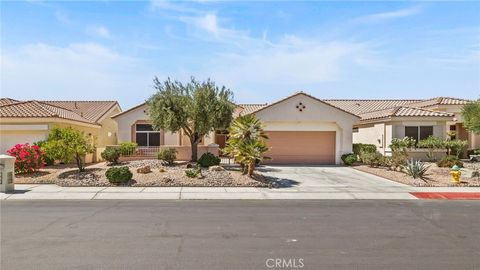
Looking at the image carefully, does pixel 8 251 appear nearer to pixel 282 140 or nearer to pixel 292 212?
pixel 292 212

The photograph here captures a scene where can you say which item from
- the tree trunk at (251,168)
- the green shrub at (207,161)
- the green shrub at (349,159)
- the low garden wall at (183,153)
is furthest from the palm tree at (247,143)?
the green shrub at (349,159)

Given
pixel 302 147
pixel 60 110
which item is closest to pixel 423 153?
pixel 302 147

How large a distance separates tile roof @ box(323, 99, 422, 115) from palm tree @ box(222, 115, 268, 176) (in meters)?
20.9

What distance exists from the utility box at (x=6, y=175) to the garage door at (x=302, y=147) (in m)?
15.6

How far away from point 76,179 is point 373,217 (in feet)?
39.9

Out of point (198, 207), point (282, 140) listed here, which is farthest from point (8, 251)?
point (282, 140)

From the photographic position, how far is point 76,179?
56.6 feet

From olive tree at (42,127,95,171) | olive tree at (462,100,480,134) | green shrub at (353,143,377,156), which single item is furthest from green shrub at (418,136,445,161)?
olive tree at (42,127,95,171)

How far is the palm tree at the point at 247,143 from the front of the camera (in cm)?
1794

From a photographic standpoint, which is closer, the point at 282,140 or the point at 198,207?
the point at 198,207

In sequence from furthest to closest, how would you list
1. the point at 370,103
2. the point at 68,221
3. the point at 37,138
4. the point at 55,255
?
the point at 370,103 < the point at 37,138 < the point at 68,221 < the point at 55,255

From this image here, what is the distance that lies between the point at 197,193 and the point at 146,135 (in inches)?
590

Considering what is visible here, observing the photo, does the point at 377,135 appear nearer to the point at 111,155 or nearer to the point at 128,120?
the point at 128,120

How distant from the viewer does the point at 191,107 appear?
2158 centimetres
